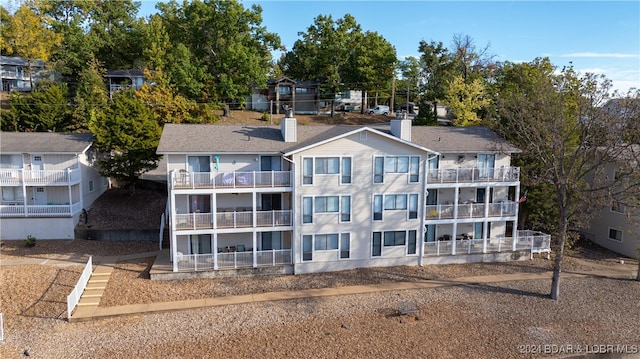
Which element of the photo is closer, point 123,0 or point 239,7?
point 239,7

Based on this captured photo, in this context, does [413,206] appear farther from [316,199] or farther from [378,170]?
[316,199]

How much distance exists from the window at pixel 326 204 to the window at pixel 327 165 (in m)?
1.46

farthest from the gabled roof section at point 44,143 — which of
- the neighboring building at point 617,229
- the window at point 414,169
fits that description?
the neighboring building at point 617,229

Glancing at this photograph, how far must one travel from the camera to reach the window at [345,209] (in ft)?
76.9

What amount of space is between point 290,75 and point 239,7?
17475 millimetres

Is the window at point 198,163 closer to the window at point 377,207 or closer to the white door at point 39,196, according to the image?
the window at point 377,207

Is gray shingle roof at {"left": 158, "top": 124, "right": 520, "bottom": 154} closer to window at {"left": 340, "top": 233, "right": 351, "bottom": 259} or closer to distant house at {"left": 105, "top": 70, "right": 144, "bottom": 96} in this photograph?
window at {"left": 340, "top": 233, "right": 351, "bottom": 259}

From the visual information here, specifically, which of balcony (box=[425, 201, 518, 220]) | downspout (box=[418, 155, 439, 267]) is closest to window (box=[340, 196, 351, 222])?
downspout (box=[418, 155, 439, 267])

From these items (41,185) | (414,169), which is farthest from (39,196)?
(414,169)

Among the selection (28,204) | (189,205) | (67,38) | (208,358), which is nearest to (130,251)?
(189,205)

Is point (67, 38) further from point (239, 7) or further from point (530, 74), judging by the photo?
point (530, 74)

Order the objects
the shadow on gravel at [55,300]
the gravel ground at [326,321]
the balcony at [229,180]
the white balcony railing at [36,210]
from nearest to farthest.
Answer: the gravel ground at [326,321] < the shadow on gravel at [55,300] < the balcony at [229,180] < the white balcony railing at [36,210]

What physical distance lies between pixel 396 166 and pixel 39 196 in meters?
25.2

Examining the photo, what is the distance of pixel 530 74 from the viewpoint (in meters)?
38.8
